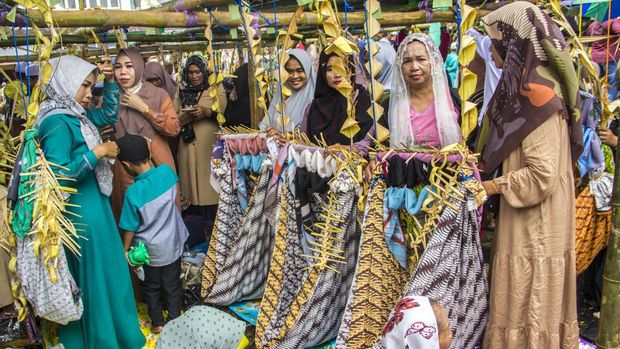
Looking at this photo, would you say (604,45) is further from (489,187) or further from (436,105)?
(489,187)

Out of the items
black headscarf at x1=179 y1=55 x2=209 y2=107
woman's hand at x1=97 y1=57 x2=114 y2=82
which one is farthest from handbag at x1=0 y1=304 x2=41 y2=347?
black headscarf at x1=179 y1=55 x2=209 y2=107

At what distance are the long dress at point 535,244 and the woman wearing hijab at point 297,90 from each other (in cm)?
174

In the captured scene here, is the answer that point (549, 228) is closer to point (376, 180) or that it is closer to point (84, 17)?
point (376, 180)

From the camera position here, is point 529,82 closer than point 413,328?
No

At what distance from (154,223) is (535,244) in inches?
96.2

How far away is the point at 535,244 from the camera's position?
262 centimetres

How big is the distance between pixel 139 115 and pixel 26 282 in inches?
68.2

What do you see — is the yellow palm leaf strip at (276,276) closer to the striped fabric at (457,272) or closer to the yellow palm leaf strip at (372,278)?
the yellow palm leaf strip at (372,278)

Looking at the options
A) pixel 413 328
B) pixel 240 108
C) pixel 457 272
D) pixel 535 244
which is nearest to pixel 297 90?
pixel 240 108

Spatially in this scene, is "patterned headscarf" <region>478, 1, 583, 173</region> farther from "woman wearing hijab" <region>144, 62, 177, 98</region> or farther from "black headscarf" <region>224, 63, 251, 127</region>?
"woman wearing hijab" <region>144, 62, 177, 98</region>

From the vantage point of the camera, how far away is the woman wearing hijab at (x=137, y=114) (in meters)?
4.21

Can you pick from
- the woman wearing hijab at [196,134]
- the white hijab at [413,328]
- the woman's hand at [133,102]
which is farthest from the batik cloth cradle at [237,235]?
the white hijab at [413,328]

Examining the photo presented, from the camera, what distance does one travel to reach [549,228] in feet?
8.56

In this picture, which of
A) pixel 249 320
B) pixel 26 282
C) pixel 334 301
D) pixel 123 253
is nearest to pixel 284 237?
pixel 334 301
